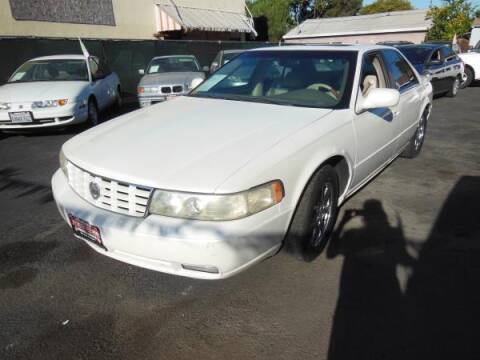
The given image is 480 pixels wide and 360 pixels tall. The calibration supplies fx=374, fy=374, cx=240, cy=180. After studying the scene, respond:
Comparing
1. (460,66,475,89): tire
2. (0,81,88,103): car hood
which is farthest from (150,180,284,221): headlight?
(460,66,475,89): tire

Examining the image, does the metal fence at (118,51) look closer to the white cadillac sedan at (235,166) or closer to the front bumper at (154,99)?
the front bumper at (154,99)

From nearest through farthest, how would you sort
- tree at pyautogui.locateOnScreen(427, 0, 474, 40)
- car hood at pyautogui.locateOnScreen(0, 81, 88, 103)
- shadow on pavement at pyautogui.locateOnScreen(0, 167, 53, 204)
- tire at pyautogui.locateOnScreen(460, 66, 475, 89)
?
shadow on pavement at pyautogui.locateOnScreen(0, 167, 53, 204) → car hood at pyautogui.locateOnScreen(0, 81, 88, 103) → tire at pyautogui.locateOnScreen(460, 66, 475, 89) → tree at pyautogui.locateOnScreen(427, 0, 474, 40)

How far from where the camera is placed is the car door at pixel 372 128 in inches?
121

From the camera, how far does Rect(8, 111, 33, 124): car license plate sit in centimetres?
629

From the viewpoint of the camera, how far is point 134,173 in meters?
2.14

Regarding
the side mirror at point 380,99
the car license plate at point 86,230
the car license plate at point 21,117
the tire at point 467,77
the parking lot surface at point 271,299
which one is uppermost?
the side mirror at point 380,99

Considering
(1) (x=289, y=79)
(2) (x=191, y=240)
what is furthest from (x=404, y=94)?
(2) (x=191, y=240)

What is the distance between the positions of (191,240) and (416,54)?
1004cm

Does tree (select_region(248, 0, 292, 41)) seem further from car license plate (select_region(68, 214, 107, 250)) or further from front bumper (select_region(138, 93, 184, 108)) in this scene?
car license plate (select_region(68, 214, 107, 250))

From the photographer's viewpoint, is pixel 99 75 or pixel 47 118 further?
pixel 99 75

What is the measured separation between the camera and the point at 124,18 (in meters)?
17.5

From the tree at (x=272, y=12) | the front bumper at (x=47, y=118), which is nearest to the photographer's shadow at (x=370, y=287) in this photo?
the front bumper at (x=47, y=118)

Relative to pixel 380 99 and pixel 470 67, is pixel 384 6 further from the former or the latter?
pixel 380 99

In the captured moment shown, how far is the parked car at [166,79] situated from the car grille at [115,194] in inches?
A: 220
